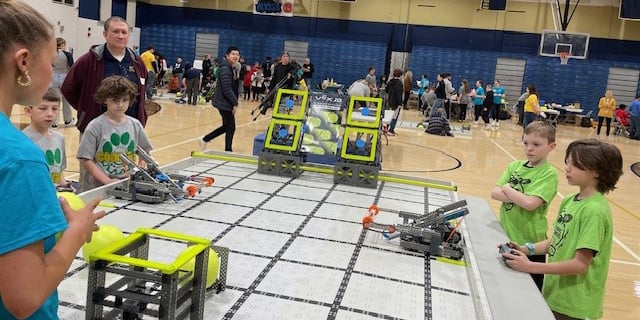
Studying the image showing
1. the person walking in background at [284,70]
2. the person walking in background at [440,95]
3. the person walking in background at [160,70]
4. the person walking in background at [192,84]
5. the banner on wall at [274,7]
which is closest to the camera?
the person walking in background at [284,70]

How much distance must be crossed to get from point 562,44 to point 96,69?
21.1 meters

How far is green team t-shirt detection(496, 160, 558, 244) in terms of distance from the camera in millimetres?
3045

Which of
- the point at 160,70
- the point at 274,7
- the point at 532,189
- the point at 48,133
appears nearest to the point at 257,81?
the point at 160,70

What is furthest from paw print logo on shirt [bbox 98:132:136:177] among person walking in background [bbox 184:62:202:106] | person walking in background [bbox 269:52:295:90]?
person walking in background [bbox 184:62:202:106]

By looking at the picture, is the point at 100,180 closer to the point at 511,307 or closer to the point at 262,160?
the point at 262,160

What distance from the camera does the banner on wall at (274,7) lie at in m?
23.5

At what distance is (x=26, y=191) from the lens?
1071mm

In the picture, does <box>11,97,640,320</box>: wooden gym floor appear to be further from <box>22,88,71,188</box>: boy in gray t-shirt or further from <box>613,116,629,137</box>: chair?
<box>22,88,71,188</box>: boy in gray t-shirt

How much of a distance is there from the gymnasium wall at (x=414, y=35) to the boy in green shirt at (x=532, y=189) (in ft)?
68.9

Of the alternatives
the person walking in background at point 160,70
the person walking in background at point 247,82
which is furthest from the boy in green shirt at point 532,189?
the person walking in background at point 160,70

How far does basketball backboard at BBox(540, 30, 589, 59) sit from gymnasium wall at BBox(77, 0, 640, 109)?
1.32 meters

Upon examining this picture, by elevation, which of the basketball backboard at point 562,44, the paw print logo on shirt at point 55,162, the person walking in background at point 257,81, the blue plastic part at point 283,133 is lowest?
the paw print logo on shirt at point 55,162

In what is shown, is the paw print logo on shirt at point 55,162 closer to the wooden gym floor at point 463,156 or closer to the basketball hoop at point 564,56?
the wooden gym floor at point 463,156

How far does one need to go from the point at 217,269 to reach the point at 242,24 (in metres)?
23.6
